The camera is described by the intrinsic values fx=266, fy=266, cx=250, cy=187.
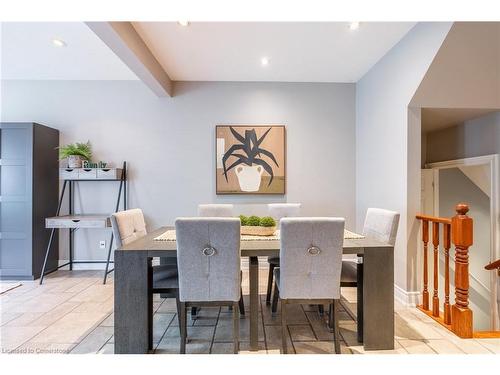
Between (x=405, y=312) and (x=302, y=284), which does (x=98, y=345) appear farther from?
(x=405, y=312)

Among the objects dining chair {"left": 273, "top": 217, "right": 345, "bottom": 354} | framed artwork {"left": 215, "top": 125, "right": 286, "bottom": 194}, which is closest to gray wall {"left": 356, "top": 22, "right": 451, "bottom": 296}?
framed artwork {"left": 215, "top": 125, "right": 286, "bottom": 194}

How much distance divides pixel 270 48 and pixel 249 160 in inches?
54.9

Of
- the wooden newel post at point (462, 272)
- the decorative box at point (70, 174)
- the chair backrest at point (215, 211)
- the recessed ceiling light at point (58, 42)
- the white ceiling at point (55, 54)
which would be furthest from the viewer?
the decorative box at point (70, 174)

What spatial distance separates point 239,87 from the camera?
12.0 ft

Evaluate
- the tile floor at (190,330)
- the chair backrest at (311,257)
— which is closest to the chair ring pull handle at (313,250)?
the chair backrest at (311,257)

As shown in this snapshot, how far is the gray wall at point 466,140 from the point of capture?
9.05 ft

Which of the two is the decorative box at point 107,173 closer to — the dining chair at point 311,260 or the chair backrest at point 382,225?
the dining chair at point 311,260

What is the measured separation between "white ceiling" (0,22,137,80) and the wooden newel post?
11.6 ft

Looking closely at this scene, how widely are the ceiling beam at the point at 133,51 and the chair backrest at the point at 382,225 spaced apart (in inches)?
99.4

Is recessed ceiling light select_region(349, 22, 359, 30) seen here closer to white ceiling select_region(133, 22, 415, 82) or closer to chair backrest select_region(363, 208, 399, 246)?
white ceiling select_region(133, 22, 415, 82)

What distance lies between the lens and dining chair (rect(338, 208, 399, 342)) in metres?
1.86

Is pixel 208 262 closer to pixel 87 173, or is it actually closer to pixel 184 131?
pixel 184 131

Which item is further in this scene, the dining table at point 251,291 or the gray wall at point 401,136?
the gray wall at point 401,136

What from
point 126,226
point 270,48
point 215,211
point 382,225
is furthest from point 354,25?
point 126,226
